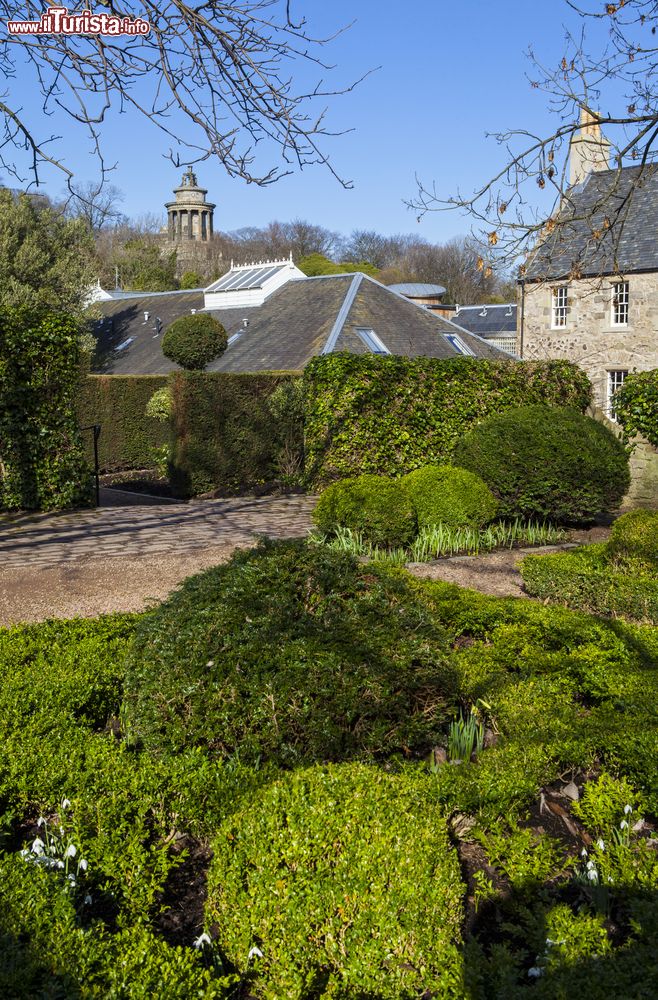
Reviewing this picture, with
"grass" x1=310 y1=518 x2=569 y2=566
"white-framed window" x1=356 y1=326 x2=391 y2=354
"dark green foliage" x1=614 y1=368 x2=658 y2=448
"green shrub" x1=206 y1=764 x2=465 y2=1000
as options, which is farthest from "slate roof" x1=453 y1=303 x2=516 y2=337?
"green shrub" x1=206 y1=764 x2=465 y2=1000

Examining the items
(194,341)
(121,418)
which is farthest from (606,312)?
(121,418)

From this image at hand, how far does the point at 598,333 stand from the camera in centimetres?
2708

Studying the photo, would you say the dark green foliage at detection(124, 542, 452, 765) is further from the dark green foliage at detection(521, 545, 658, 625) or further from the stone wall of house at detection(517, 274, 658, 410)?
the stone wall of house at detection(517, 274, 658, 410)

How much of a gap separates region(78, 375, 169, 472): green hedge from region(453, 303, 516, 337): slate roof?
31.7 m

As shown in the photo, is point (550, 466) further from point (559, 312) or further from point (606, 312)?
point (559, 312)

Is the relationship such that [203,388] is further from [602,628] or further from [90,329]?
[90,329]

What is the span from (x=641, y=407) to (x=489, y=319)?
40.7 m

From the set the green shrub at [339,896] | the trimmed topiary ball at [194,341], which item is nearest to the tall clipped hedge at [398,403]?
the trimmed topiary ball at [194,341]

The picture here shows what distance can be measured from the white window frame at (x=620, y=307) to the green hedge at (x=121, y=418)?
14.7 metres

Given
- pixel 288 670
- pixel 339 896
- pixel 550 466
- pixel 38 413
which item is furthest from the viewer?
pixel 38 413

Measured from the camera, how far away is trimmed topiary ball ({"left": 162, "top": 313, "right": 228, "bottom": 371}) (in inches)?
815

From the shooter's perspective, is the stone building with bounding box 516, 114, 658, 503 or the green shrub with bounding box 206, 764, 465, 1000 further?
the stone building with bounding box 516, 114, 658, 503

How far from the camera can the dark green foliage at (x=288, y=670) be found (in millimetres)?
3500

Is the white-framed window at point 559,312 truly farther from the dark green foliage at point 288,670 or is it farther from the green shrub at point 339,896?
the green shrub at point 339,896
